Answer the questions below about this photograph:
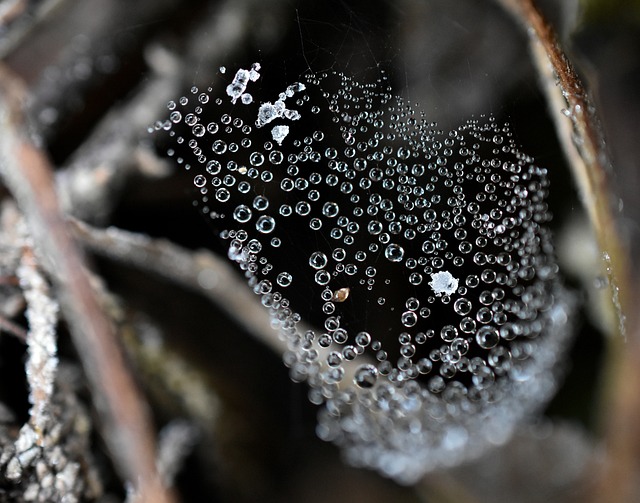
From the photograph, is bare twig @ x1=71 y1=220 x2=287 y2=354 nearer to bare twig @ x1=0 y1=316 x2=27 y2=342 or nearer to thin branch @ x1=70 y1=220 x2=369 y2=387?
thin branch @ x1=70 y1=220 x2=369 y2=387

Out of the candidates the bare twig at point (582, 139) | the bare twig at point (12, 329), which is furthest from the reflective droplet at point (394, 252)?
the bare twig at point (12, 329)

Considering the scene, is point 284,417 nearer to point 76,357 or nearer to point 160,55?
point 76,357

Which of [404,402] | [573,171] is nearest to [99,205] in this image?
[404,402]

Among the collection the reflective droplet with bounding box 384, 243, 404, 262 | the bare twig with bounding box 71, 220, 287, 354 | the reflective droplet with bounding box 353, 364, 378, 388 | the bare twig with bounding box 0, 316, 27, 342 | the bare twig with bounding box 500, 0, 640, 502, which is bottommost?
the bare twig with bounding box 0, 316, 27, 342

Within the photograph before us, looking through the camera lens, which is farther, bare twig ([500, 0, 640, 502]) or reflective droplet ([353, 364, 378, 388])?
reflective droplet ([353, 364, 378, 388])

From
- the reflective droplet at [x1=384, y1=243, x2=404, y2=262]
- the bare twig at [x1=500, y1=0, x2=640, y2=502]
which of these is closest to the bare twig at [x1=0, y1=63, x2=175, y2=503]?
the reflective droplet at [x1=384, y1=243, x2=404, y2=262]

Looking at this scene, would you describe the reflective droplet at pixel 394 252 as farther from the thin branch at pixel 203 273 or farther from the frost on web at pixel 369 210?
the thin branch at pixel 203 273
